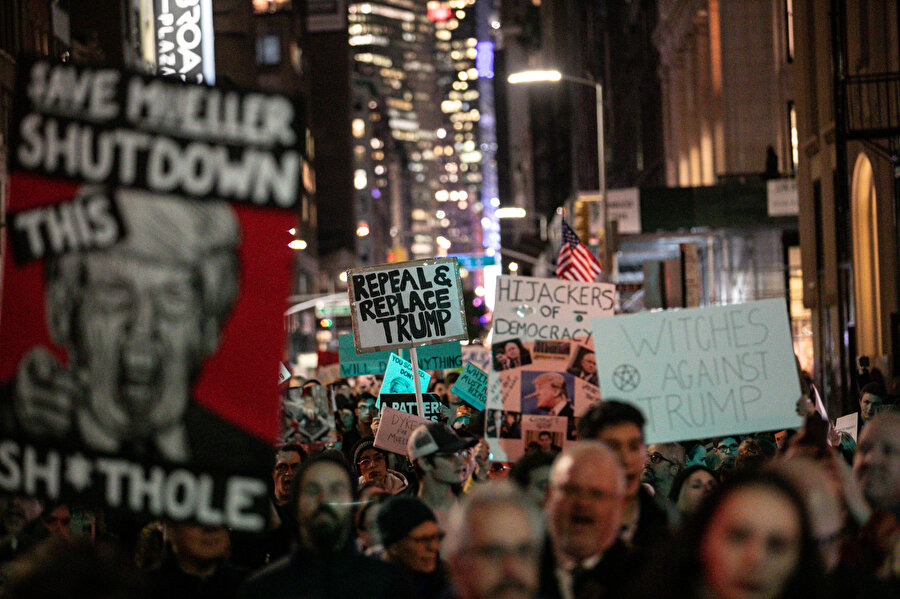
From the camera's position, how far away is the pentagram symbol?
7.05 meters

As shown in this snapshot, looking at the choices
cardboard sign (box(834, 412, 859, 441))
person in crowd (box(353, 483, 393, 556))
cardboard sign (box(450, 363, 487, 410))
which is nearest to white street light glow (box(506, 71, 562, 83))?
cardboard sign (box(450, 363, 487, 410))

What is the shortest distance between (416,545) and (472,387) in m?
6.57

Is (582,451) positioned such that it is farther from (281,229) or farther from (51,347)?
(51,347)

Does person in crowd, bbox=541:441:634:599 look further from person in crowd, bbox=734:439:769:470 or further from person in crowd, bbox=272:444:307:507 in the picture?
person in crowd, bbox=272:444:307:507

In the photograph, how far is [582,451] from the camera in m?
4.84

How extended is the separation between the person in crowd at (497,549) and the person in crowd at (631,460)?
123cm

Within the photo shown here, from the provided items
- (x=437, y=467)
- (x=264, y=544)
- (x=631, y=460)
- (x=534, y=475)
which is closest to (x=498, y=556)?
(x=631, y=460)

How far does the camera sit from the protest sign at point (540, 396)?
8.00 meters

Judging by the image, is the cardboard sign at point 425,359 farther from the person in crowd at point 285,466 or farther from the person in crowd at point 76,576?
the person in crowd at point 76,576

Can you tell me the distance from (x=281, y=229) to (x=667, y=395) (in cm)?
302

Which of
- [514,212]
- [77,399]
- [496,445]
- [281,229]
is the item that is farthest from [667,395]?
[514,212]

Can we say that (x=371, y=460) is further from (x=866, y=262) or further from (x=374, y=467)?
(x=866, y=262)

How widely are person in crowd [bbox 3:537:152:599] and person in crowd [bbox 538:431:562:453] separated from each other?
427 centimetres

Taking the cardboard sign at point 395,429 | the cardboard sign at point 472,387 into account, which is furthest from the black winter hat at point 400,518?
the cardboard sign at point 472,387
